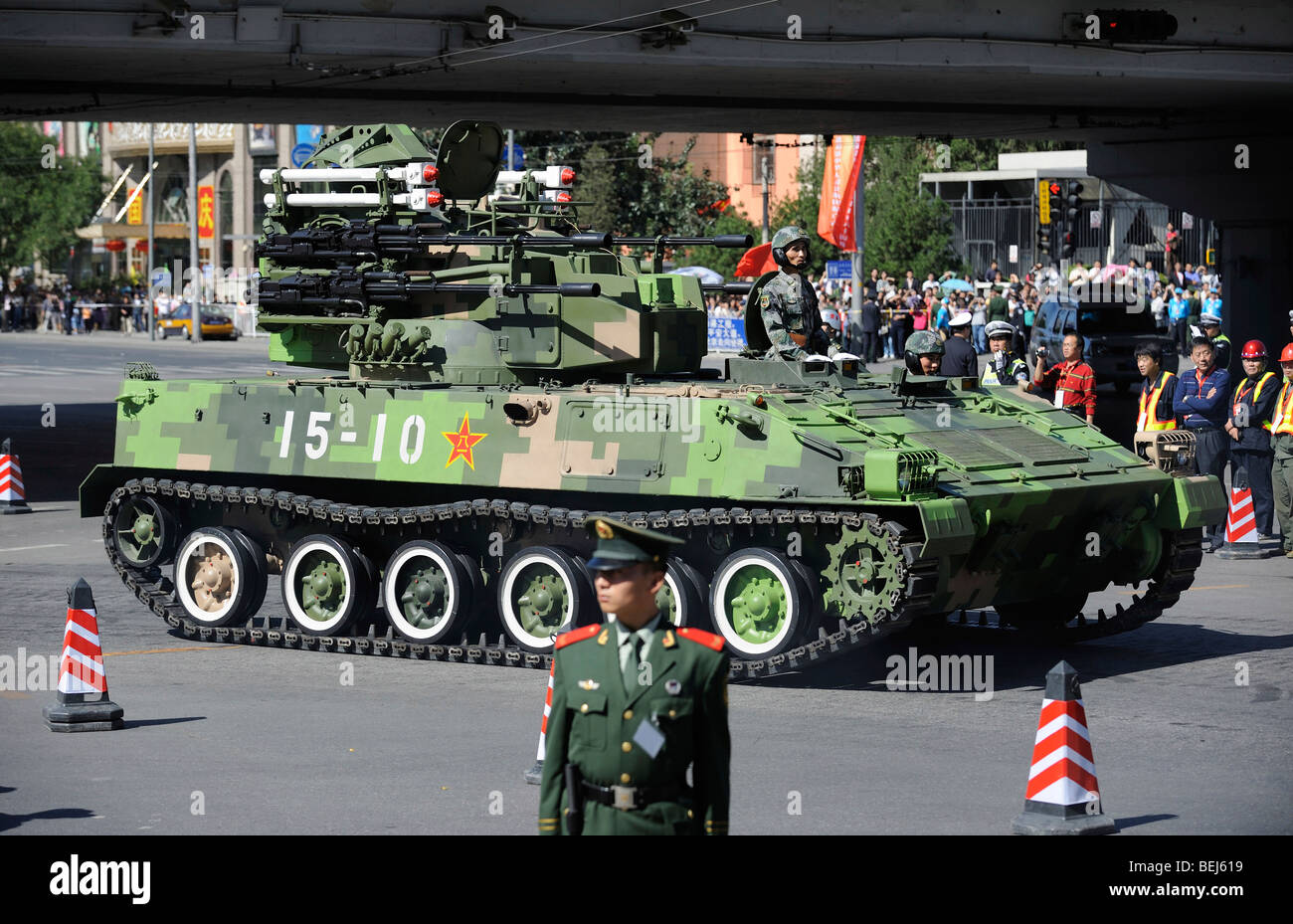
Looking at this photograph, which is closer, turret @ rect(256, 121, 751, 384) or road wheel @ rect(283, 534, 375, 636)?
road wheel @ rect(283, 534, 375, 636)

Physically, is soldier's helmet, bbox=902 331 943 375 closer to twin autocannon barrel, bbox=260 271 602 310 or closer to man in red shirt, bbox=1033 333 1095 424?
twin autocannon barrel, bbox=260 271 602 310

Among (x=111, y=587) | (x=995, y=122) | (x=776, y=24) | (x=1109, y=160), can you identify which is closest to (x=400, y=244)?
(x=111, y=587)

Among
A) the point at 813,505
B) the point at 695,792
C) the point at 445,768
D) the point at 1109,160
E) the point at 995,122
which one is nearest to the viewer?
the point at 695,792

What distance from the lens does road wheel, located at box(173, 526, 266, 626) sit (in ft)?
50.5

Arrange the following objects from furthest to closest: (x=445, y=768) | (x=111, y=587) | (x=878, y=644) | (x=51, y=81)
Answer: (x=51, y=81) < (x=111, y=587) < (x=878, y=644) < (x=445, y=768)

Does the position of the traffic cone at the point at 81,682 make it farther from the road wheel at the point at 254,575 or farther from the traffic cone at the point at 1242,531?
the traffic cone at the point at 1242,531

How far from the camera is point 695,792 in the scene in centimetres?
625

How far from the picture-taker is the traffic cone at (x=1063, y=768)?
920cm

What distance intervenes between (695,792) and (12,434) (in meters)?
27.6

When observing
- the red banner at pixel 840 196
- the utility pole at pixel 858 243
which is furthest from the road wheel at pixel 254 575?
the red banner at pixel 840 196

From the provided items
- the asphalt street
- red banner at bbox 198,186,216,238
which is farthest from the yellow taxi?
the asphalt street

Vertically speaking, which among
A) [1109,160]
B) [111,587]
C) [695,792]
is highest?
[1109,160]

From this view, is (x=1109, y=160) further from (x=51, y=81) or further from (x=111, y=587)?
(x=111, y=587)

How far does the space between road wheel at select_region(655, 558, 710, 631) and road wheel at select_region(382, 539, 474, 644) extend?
1.66 metres
